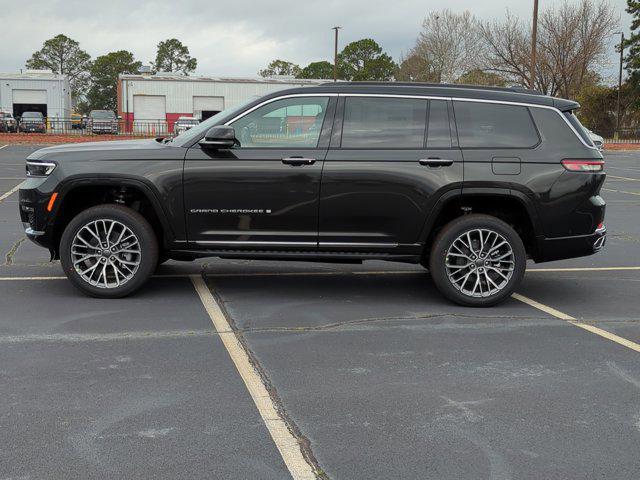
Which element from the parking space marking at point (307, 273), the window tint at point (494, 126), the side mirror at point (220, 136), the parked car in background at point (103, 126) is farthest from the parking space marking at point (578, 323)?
the parked car in background at point (103, 126)

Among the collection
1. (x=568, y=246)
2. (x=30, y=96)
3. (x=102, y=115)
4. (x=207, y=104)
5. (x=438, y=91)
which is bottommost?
(x=568, y=246)

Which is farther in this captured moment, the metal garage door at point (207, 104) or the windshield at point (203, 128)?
the metal garage door at point (207, 104)

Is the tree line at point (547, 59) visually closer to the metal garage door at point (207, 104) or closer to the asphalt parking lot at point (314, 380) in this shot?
the metal garage door at point (207, 104)

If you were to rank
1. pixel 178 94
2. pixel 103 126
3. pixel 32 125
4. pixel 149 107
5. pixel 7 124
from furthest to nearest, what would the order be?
pixel 149 107
pixel 178 94
pixel 7 124
pixel 103 126
pixel 32 125

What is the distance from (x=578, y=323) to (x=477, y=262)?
98 cm

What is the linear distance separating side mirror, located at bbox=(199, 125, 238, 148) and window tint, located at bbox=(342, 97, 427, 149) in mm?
968

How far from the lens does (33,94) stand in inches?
2199

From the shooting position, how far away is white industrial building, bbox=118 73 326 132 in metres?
58.3

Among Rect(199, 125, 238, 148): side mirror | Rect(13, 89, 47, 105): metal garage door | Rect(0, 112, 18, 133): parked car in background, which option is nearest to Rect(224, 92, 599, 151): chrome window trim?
Rect(199, 125, 238, 148): side mirror

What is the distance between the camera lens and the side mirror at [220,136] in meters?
6.22

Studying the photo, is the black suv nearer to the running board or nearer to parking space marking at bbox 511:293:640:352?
the running board

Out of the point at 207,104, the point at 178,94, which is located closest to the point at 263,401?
the point at 207,104

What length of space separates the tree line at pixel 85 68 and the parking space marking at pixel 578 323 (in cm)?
9947

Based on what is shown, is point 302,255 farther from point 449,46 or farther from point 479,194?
point 449,46
